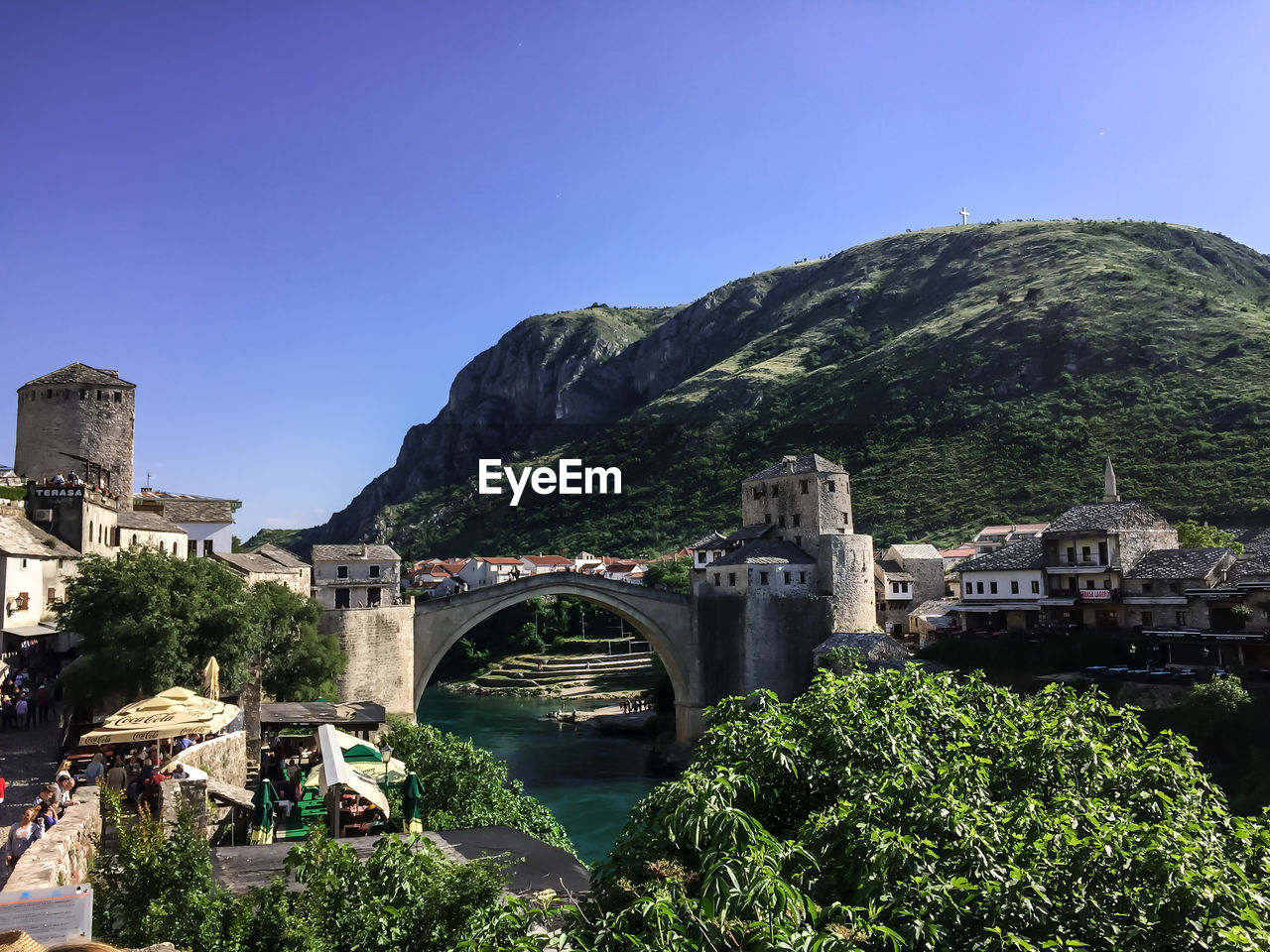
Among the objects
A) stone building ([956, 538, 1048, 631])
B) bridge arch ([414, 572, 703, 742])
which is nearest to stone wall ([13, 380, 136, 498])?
bridge arch ([414, 572, 703, 742])

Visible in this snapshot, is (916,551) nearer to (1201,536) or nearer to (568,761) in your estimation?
(1201,536)

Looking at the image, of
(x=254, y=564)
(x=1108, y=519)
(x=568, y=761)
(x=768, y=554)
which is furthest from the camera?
(x=768, y=554)

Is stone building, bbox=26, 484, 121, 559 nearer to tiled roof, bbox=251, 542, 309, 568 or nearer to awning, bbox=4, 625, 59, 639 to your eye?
awning, bbox=4, 625, 59, 639

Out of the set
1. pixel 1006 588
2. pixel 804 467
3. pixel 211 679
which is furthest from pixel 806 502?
pixel 211 679

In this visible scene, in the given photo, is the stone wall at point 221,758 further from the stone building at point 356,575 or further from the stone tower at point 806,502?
the stone tower at point 806,502

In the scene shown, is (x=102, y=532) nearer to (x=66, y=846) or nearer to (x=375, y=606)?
(x=375, y=606)

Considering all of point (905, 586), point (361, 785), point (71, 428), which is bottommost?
point (361, 785)

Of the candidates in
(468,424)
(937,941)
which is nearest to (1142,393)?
(937,941)

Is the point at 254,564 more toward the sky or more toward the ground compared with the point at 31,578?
more toward the sky

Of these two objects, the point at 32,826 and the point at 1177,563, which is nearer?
the point at 32,826
